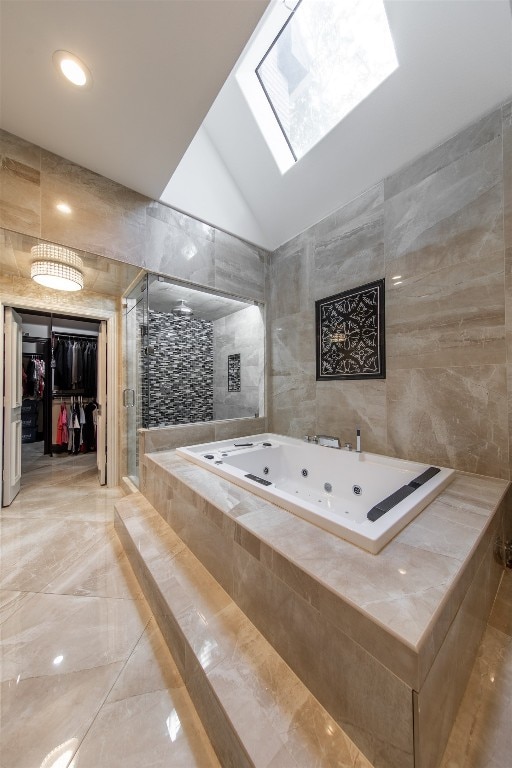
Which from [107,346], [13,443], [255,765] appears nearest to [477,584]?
[255,765]

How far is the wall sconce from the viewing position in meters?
1.84

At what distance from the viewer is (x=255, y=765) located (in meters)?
0.67

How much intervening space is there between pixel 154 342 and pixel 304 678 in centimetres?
275

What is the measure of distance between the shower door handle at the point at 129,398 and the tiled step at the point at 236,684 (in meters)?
1.67

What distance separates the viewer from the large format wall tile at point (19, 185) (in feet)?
5.24

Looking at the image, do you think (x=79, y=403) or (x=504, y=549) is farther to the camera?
(x=79, y=403)

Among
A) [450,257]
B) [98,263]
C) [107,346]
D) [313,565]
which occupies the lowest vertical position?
[313,565]

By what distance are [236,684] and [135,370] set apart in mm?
2441

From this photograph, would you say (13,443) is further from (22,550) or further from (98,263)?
(98,263)

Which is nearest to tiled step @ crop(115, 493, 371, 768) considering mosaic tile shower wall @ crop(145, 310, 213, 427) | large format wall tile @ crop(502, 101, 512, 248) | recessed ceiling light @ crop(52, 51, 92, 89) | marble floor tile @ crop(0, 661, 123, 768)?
marble floor tile @ crop(0, 661, 123, 768)

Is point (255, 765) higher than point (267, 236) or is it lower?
lower

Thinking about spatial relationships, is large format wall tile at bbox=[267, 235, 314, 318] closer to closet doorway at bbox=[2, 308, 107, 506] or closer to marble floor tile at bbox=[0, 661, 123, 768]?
marble floor tile at bbox=[0, 661, 123, 768]

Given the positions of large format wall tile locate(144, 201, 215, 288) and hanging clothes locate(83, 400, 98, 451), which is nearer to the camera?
large format wall tile locate(144, 201, 215, 288)

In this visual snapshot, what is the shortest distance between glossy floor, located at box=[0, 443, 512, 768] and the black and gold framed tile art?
4.71 feet
